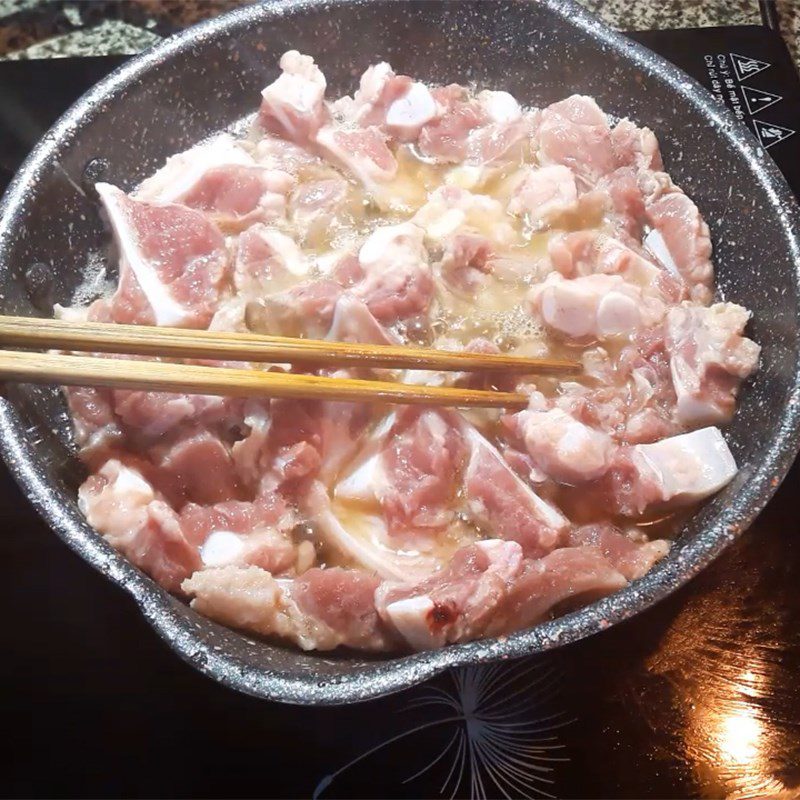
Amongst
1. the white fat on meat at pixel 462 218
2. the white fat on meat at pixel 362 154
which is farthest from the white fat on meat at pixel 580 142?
the white fat on meat at pixel 362 154

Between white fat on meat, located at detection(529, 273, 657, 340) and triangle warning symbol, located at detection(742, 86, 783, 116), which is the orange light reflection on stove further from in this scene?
triangle warning symbol, located at detection(742, 86, 783, 116)

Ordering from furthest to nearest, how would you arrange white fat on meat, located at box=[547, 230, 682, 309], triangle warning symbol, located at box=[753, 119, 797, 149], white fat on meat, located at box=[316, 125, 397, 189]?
triangle warning symbol, located at box=[753, 119, 797, 149] < white fat on meat, located at box=[316, 125, 397, 189] < white fat on meat, located at box=[547, 230, 682, 309]

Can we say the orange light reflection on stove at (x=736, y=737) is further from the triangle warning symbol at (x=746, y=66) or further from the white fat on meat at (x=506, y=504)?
the triangle warning symbol at (x=746, y=66)

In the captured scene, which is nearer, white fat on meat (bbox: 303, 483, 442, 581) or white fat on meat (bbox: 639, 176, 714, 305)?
white fat on meat (bbox: 303, 483, 442, 581)

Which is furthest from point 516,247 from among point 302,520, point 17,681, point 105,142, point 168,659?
point 17,681

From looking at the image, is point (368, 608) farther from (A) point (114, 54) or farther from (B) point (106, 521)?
(A) point (114, 54)

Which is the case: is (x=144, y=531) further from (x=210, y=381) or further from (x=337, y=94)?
(x=337, y=94)

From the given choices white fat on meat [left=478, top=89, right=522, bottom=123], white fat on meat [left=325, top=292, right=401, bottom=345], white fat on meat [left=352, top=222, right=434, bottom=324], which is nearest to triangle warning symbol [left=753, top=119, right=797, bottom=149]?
white fat on meat [left=478, top=89, right=522, bottom=123]
